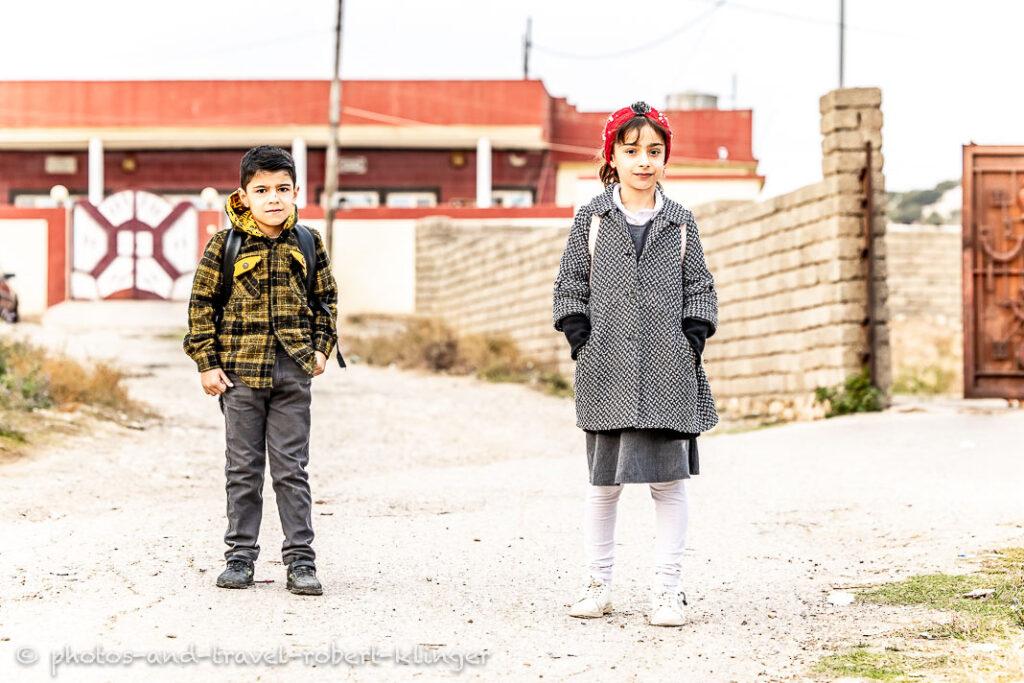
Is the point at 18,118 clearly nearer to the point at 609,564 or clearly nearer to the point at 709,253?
the point at 709,253

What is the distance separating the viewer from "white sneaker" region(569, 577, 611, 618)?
4.70m

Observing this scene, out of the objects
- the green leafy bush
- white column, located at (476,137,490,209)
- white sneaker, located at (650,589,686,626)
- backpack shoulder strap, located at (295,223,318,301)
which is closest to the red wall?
white column, located at (476,137,490,209)

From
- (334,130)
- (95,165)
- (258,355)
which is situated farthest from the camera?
(95,165)

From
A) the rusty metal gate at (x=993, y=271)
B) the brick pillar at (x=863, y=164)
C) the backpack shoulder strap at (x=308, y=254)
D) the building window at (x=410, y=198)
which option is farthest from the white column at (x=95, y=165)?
the backpack shoulder strap at (x=308, y=254)

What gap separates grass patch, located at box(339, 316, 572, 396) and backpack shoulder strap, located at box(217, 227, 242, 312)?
12931 mm

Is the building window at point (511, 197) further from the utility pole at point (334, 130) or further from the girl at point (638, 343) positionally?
the girl at point (638, 343)

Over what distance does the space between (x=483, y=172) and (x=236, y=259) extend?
26.1m

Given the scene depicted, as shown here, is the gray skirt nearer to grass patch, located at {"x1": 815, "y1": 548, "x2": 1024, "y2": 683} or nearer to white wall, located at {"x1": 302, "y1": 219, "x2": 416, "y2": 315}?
grass patch, located at {"x1": 815, "y1": 548, "x2": 1024, "y2": 683}

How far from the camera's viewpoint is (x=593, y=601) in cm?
473

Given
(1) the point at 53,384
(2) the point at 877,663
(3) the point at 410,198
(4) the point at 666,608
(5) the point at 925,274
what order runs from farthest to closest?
1. (3) the point at 410,198
2. (5) the point at 925,274
3. (1) the point at 53,384
4. (4) the point at 666,608
5. (2) the point at 877,663

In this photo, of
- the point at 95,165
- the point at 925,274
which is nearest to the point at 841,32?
the point at 925,274

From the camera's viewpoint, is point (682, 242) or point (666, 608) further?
point (682, 242)

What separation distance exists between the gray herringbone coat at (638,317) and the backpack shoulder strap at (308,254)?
1009mm

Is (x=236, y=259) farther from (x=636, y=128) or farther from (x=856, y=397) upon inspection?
(x=856, y=397)
